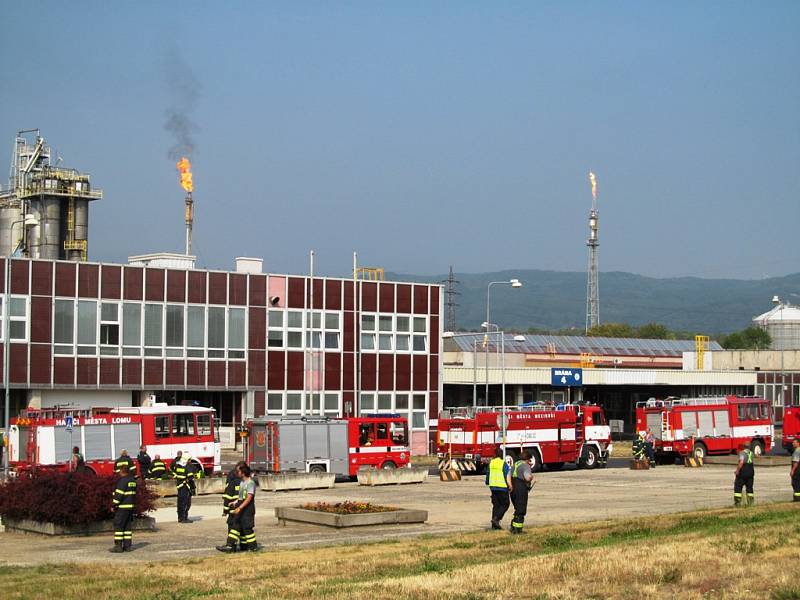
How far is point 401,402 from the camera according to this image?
6075cm

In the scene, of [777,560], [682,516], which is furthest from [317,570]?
[682,516]

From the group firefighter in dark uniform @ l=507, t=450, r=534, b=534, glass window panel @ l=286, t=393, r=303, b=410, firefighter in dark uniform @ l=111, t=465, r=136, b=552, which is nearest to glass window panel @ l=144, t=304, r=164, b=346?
glass window panel @ l=286, t=393, r=303, b=410

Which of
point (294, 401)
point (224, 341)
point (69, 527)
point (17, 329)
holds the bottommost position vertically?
point (69, 527)

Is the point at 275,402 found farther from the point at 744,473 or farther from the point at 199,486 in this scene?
the point at 744,473

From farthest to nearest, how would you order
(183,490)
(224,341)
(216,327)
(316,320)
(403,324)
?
(403,324) < (316,320) < (224,341) < (216,327) < (183,490)

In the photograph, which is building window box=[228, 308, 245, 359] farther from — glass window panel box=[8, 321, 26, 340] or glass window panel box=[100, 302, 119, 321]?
glass window panel box=[8, 321, 26, 340]

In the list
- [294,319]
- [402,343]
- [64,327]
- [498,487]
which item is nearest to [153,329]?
[64,327]

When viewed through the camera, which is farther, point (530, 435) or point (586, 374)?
point (586, 374)

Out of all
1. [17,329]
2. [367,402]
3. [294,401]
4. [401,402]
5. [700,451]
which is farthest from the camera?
[401,402]

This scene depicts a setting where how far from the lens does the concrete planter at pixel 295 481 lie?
126ft

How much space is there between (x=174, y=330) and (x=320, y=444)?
14.7 metres

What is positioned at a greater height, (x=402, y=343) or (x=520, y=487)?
(x=402, y=343)

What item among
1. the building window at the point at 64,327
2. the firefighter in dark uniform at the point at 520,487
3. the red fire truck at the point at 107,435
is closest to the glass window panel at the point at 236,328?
the building window at the point at 64,327

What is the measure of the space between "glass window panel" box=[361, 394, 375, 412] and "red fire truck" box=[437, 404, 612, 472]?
10659 millimetres
